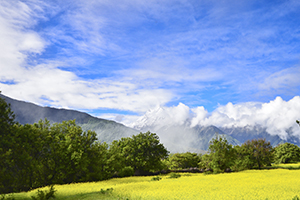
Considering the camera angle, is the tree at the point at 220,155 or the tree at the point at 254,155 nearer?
the tree at the point at 220,155

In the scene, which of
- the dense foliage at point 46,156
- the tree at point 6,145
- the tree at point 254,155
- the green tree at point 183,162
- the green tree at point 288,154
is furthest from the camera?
the green tree at point 288,154

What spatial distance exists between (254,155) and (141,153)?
3051 cm

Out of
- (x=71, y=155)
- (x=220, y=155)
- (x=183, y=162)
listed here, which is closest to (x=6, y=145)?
(x=71, y=155)

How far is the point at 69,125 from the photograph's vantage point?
40250mm

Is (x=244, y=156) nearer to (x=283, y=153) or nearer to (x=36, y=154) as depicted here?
(x=283, y=153)

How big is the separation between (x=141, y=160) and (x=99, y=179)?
14.2 m

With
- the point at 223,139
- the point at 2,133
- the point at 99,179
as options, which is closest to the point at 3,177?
the point at 2,133

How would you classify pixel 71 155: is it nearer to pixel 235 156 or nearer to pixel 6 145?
pixel 6 145

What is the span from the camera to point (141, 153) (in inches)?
1970

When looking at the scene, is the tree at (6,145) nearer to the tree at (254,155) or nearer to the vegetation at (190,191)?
the vegetation at (190,191)

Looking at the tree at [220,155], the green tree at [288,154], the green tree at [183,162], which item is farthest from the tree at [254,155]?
the green tree at [288,154]

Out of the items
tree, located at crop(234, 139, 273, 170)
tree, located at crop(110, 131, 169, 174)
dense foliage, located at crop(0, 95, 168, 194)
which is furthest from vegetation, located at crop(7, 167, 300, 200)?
tree, located at crop(234, 139, 273, 170)

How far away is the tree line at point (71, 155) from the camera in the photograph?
25844mm

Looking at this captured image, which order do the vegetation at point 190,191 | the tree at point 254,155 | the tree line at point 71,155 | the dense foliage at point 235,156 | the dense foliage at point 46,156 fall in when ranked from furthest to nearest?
the tree at point 254,155, the dense foliage at point 235,156, the tree line at point 71,155, the dense foliage at point 46,156, the vegetation at point 190,191
